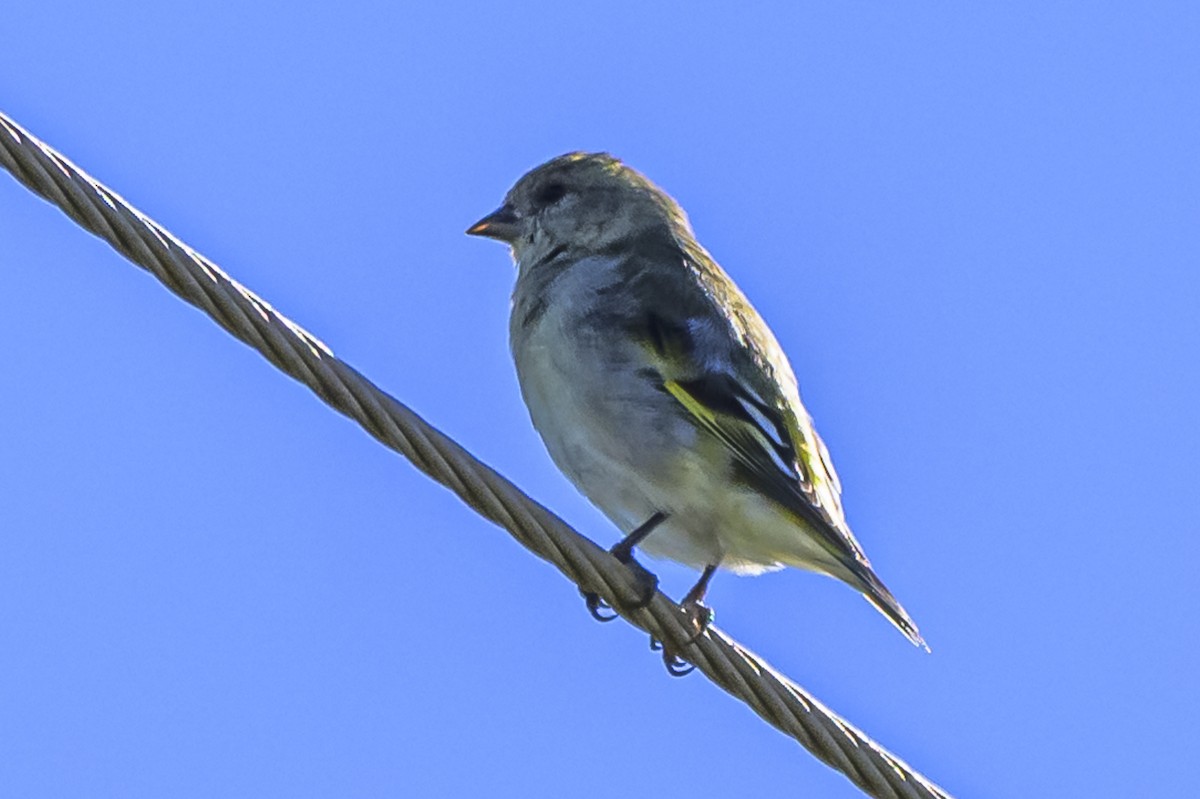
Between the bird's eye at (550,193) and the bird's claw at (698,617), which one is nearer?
the bird's claw at (698,617)

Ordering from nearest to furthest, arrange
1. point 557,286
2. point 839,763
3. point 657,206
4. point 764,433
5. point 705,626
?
1. point 839,763
2. point 705,626
3. point 764,433
4. point 557,286
5. point 657,206

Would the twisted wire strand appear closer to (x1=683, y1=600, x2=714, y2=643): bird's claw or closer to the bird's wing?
(x1=683, y1=600, x2=714, y2=643): bird's claw

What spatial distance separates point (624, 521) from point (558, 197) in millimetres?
2237

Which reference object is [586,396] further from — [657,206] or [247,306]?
[247,306]

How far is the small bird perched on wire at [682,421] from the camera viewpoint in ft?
22.4

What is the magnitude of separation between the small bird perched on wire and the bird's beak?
1.00m

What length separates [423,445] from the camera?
14.9 ft

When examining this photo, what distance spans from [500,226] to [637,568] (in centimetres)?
342

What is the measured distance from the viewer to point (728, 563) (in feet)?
24.0

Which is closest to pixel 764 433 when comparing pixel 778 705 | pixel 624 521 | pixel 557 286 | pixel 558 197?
pixel 624 521

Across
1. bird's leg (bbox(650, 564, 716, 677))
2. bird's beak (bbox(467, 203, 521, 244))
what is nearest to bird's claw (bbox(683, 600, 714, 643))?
bird's leg (bbox(650, 564, 716, 677))

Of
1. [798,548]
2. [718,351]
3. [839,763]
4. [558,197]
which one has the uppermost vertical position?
[558,197]

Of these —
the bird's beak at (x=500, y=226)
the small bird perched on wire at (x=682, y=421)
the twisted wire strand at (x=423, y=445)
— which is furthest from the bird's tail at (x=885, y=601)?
the bird's beak at (x=500, y=226)

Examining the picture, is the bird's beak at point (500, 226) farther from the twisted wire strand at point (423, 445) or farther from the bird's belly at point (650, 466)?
the twisted wire strand at point (423, 445)
